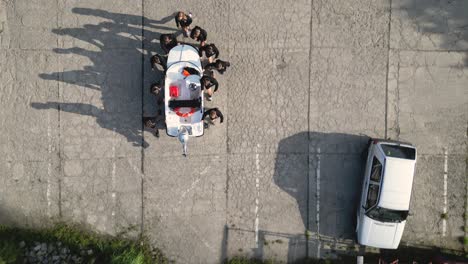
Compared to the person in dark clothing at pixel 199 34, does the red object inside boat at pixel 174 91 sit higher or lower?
lower

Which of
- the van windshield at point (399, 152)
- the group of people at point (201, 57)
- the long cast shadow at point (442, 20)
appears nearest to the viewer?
the group of people at point (201, 57)

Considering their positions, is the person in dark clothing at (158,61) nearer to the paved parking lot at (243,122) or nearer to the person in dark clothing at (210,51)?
the paved parking lot at (243,122)

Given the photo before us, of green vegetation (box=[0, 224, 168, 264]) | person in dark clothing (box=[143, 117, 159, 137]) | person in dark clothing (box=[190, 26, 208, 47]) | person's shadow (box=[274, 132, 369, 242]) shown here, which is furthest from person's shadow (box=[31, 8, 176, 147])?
person's shadow (box=[274, 132, 369, 242])

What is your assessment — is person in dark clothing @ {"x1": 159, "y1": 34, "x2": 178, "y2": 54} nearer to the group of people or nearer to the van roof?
the group of people

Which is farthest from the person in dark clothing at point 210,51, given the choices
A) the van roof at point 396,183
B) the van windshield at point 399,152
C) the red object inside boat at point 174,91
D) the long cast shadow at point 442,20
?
the long cast shadow at point 442,20

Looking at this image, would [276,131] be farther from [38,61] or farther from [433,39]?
[38,61]
